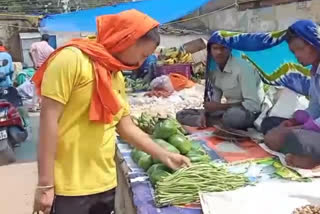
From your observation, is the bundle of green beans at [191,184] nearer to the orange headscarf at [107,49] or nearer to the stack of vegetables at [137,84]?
the orange headscarf at [107,49]

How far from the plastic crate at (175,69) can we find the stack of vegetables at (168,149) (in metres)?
4.51

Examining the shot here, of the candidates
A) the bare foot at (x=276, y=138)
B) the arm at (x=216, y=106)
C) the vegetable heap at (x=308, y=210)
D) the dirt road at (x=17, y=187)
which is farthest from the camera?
the dirt road at (x=17, y=187)

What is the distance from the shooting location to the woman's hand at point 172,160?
7.25 ft

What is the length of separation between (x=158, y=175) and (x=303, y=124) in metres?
1.09

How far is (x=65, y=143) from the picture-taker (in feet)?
5.76

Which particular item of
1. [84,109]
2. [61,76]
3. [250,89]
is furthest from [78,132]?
[250,89]

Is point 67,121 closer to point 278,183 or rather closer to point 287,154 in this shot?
point 278,183

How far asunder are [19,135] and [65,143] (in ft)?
12.9

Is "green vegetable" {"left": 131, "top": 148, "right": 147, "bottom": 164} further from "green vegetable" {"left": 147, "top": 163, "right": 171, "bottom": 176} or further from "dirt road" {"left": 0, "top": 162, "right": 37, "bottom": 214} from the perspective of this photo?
"dirt road" {"left": 0, "top": 162, "right": 37, "bottom": 214}

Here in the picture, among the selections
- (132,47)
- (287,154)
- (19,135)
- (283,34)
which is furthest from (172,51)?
(132,47)

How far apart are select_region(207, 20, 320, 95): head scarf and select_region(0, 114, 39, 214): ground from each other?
7.28ft

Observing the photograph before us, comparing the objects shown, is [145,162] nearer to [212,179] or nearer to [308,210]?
[212,179]

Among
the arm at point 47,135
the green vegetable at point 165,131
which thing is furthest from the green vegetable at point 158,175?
the arm at point 47,135

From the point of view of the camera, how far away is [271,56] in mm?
3721
